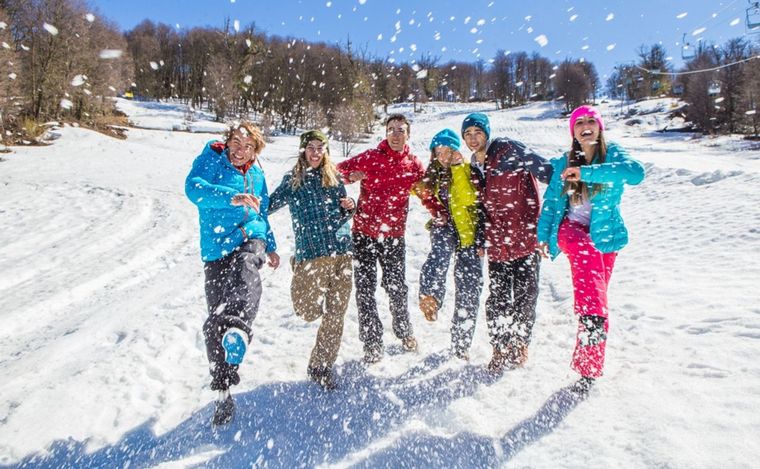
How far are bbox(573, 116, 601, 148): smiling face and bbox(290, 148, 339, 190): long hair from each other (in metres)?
1.94

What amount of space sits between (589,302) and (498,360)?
0.92 meters

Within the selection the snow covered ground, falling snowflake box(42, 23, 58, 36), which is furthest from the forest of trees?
the snow covered ground

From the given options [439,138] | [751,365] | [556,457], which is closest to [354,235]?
[439,138]

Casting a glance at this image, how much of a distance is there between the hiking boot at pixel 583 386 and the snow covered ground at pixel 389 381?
0.08 m

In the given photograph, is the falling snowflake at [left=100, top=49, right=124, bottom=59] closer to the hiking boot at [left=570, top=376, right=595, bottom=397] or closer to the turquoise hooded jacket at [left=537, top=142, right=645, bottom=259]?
the turquoise hooded jacket at [left=537, top=142, right=645, bottom=259]

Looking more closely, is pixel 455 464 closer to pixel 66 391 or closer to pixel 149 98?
pixel 66 391

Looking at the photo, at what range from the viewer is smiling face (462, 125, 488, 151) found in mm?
3486

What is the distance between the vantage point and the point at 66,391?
327 centimetres

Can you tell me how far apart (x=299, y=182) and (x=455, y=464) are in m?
2.37

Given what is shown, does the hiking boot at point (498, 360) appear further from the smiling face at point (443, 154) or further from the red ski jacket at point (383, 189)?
the smiling face at point (443, 154)

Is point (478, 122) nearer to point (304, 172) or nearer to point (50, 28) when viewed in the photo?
point (304, 172)

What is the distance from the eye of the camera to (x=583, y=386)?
2.94m

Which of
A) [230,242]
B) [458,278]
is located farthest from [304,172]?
[458,278]

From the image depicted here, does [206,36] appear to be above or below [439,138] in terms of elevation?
above
